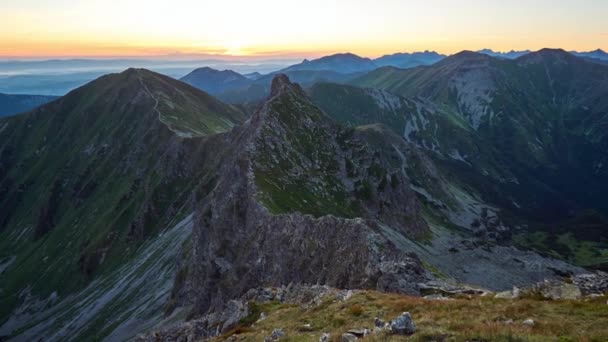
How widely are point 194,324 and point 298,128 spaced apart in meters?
91.0

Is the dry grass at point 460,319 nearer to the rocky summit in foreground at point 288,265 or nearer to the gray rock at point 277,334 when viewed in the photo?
the rocky summit in foreground at point 288,265

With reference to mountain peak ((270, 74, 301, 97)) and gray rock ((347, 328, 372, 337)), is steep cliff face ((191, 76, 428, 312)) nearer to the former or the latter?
mountain peak ((270, 74, 301, 97))

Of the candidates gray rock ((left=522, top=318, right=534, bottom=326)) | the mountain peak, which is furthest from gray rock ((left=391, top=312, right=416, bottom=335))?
the mountain peak

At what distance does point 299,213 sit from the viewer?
81.5 m

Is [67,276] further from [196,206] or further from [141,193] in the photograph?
[196,206]

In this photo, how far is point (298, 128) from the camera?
138375mm

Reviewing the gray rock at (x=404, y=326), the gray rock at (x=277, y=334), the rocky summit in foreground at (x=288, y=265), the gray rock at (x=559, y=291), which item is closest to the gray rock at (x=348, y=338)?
the rocky summit in foreground at (x=288, y=265)

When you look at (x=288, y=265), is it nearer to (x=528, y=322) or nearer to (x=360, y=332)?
(x=360, y=332)

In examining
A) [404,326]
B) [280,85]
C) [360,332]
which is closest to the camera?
[404,326]

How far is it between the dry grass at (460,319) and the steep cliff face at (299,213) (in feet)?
49.2

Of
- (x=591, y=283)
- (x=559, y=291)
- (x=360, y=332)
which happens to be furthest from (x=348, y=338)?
(x=591, y=283)

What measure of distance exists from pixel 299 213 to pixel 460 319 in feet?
189

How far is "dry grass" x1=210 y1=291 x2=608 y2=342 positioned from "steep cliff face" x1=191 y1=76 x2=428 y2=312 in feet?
49.2

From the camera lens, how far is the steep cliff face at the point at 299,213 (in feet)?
202
